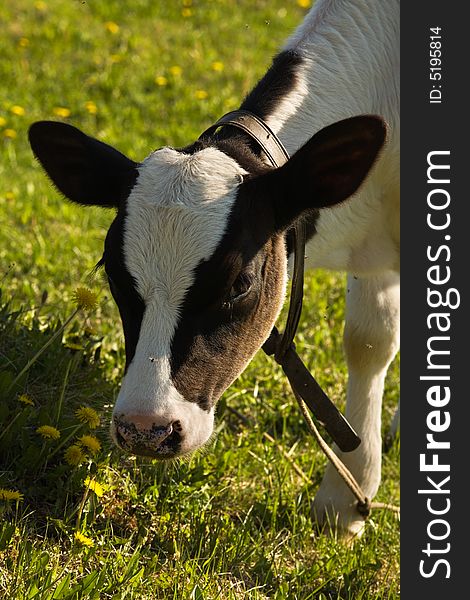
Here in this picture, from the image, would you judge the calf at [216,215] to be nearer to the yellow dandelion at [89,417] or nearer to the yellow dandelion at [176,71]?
the yellow dandelion at [89,417]

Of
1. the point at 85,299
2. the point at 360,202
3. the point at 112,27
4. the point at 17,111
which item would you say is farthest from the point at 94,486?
the point at 112,27

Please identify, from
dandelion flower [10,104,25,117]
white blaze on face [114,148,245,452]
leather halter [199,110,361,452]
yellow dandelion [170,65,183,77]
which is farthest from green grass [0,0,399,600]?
yellow dandelion [170,65,183,77]

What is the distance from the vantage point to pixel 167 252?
338cm

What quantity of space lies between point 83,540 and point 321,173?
4.68 feet

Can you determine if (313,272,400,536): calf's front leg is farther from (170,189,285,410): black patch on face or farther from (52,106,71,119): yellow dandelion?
(52,106,71,119): yellow dandelion

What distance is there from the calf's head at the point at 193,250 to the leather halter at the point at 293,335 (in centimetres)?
11

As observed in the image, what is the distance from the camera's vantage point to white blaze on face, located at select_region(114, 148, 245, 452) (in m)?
3.28

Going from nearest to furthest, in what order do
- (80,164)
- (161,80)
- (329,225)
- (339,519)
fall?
(80,164) < (329,225) < (339,519) < (161,80)

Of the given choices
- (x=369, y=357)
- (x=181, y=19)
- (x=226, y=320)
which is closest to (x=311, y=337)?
(x=369, y=357)

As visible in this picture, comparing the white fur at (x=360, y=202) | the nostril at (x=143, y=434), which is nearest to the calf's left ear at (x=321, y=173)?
the white fur at (x=360, y=202)

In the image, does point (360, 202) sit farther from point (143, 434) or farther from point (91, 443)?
point (143, 434)

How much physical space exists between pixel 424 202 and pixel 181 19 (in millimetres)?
6912

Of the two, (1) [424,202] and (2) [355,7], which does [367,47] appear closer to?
(2) [355,7]

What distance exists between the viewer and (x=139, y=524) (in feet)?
13.5
